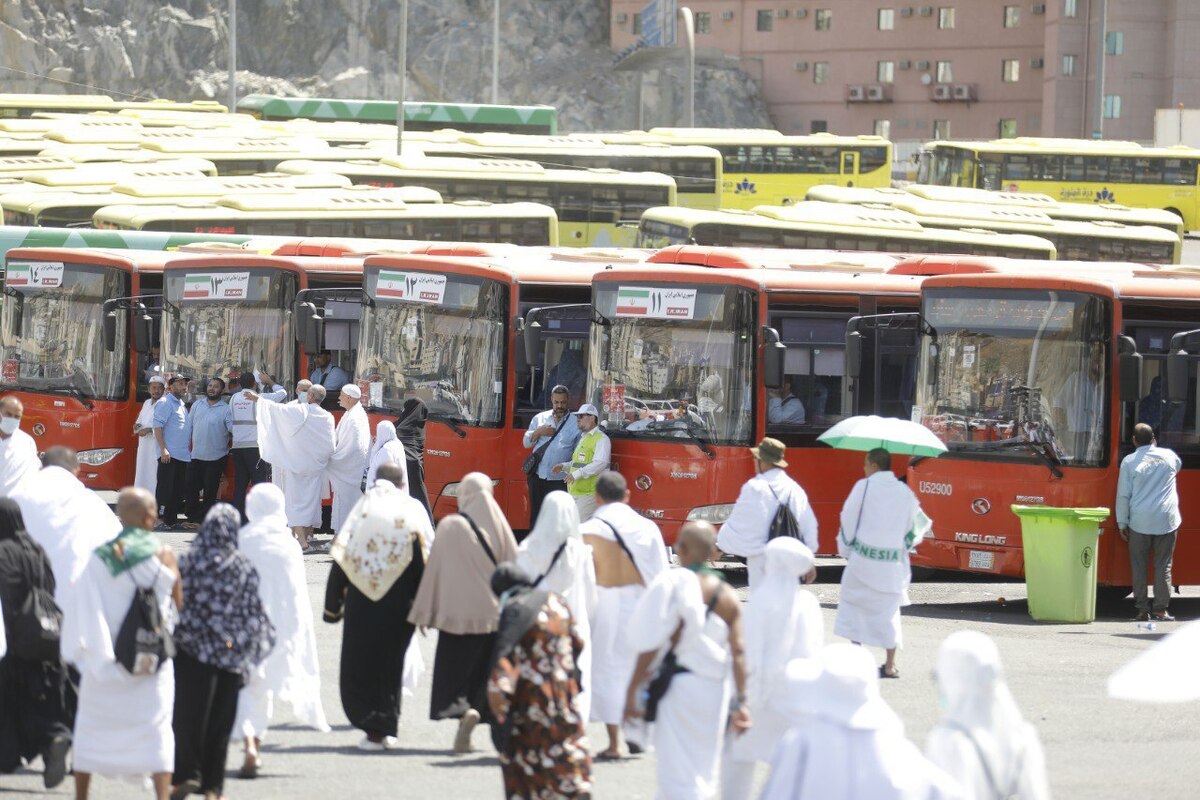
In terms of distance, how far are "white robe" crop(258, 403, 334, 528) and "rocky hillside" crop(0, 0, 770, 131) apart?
70458 millimetres

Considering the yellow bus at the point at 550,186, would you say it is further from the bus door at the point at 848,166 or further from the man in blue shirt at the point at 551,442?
the man in blue shirt at the point at 551,442

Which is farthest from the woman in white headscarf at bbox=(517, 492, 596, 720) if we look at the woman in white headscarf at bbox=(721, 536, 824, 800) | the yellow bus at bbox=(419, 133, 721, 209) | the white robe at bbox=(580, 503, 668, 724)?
the yellow bus at bbox=(419, 133, 721, 209)

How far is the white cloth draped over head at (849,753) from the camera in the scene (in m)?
5.61

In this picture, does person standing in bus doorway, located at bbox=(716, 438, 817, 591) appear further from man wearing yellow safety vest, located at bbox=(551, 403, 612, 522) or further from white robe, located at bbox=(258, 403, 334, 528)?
white robe, located at bbox=(258, 403, 334, 528)

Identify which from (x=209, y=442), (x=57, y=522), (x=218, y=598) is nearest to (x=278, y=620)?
(x=57, y=522)

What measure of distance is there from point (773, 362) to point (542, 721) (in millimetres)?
8270

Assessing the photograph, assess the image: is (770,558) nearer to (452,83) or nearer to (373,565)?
(373,565)

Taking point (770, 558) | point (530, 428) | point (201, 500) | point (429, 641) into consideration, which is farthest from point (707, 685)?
point (201, 500)

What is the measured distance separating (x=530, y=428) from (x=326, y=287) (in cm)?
428

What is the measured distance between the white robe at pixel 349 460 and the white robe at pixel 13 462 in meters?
5.32

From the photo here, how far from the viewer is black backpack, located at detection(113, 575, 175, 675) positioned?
7.84 meters

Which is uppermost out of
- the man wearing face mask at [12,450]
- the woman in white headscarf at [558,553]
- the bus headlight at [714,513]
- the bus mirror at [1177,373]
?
the bus mirror at [1177,373]

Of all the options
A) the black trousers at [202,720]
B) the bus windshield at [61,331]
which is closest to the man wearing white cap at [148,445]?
the bus windshield at [61,331]

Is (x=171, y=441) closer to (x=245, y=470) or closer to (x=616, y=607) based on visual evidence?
(x=245, y=470)
